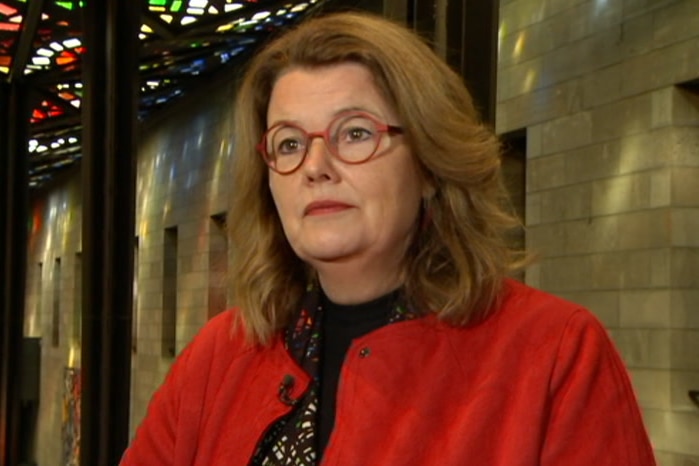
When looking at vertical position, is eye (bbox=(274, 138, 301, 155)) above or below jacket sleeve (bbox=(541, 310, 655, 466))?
above

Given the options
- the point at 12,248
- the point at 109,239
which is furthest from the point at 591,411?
the point at 12,248

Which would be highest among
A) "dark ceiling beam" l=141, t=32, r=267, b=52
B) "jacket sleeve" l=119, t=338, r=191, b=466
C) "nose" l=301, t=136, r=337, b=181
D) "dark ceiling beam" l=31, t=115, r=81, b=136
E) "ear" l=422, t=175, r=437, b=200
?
"dark ceiling beam" l=141, t=32, r=267, b=52

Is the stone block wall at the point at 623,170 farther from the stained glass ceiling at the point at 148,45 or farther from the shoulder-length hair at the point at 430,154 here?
the shoulder-length hair at the point at 430,154

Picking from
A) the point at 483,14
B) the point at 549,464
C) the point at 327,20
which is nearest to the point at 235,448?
the point at 549,464

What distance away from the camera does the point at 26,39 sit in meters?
9.44

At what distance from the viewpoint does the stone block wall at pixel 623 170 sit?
500cm

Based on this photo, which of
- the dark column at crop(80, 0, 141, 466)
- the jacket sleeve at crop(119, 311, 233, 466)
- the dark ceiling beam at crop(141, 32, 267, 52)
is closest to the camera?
the jacket sleeve at crop(119, 311, 233, 466)

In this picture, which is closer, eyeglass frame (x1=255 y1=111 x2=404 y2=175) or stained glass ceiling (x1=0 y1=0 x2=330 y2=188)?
eyeglass frame (x1=255 y1=111 x2=404 y2=175)

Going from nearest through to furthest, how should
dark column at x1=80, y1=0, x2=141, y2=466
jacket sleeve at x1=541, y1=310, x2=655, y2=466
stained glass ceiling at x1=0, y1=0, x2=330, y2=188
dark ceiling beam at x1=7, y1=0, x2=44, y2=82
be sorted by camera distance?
jacket sleeve at x1=541, y1=310, x2=655, y2=466
dark column at x1=80, y1=0, x2=141, y2=466
stained glass ceiling at x1=0, y1=0, x2=330, y2=188
dark ceiling beam at x1=7, y1=0, x2=44, y2=82

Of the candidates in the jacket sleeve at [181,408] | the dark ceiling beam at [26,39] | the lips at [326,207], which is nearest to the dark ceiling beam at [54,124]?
the dark ceiling beam at [26,39]

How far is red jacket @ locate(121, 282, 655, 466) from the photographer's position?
1240 millimetres

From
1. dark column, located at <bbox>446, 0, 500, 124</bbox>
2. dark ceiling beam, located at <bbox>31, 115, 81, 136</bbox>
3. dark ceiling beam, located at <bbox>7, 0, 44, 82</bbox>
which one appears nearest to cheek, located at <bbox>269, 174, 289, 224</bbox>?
dark column, located at <bbox>446, 0, 500, 124</bbox>

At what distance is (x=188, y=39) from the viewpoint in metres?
8.41

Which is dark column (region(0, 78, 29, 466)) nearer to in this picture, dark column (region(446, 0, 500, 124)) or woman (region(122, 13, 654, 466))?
dark column (region(446, 0, 500, 124))
